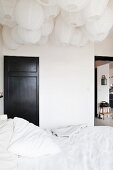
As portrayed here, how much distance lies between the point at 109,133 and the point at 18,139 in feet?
3.32

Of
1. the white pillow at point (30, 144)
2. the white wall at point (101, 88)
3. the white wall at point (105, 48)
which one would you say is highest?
the white wall at point (105, 48)

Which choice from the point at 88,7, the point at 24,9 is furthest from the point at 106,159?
the point at 24,9

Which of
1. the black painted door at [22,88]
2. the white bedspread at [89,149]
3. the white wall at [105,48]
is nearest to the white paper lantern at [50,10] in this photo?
the white bedspread at [89,149]

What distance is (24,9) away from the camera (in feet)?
4.78

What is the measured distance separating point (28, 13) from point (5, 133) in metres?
0.97

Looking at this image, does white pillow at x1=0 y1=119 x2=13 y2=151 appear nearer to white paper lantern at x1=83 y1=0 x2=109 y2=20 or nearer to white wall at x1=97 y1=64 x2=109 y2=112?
white paper lantern at x1=83 y1=0 x2=109 y2=20

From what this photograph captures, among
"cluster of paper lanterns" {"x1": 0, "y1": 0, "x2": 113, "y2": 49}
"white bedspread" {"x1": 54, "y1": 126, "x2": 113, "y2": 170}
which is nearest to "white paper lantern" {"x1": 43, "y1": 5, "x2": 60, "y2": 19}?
"cluster of paper lanterns" {"x1": 0, "y1": 0, "x2": 113, "y2": 49}

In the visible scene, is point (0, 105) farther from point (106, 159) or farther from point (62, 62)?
point (106, 159)

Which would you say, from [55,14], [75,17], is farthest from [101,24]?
[55,14]

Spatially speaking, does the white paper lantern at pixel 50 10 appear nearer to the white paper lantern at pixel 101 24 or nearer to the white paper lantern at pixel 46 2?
the white paper lantern at pixel 46 2

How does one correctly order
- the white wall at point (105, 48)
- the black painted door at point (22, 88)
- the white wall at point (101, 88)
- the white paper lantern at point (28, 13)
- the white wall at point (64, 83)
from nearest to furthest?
1. the white paper lantern at point (28, 13)
2. the black painted door at point (22, 88)
3. the white wall at point (64, 83)
4. the white wall at point (105, 48)
5. the white wall at point (101, 88)

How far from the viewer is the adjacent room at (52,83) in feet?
4.40

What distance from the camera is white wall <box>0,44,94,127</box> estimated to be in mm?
3291

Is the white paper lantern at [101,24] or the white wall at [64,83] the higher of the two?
the white paper lantern at [101,24]
